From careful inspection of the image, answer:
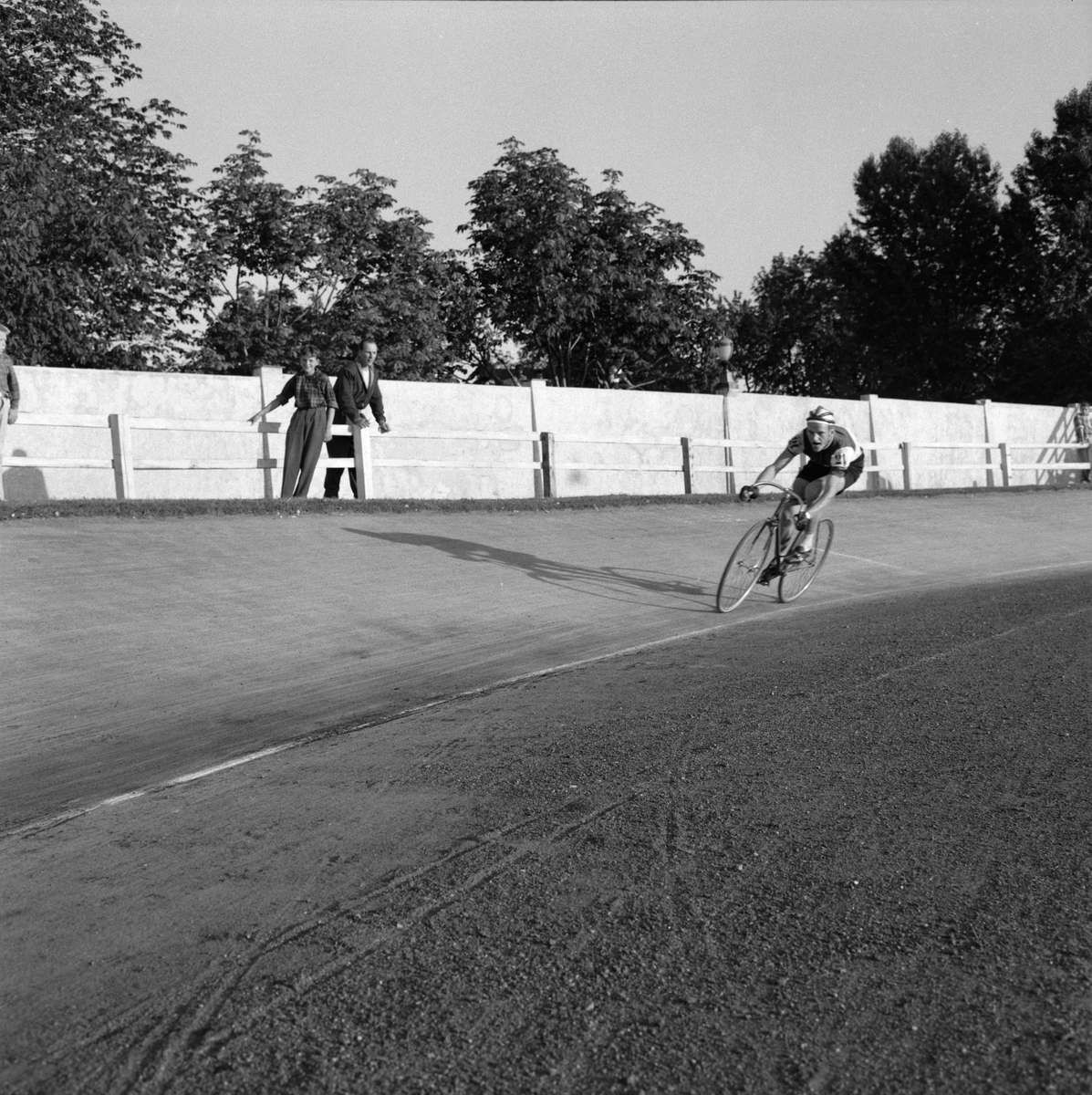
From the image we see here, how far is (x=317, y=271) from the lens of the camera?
100ft

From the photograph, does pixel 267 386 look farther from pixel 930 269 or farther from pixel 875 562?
pixel 930 269

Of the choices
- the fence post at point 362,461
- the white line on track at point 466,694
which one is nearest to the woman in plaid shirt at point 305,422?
the fence post at point 362,461

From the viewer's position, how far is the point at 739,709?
635cm

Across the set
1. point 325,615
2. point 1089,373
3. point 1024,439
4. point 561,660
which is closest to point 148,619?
point 325,615

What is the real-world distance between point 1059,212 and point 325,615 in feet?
157

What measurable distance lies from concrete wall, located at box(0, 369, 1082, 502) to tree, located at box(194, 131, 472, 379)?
7.44 m

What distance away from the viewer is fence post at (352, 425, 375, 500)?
1698cm

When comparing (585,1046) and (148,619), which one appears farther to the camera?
(148,619)

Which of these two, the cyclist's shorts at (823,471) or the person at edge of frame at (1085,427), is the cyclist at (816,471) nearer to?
the cyclist's shorts at (823,471)

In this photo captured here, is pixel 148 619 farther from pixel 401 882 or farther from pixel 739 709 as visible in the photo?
pixel 401 882

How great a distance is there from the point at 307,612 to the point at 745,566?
13.5 feet

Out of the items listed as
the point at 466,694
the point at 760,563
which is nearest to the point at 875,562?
the point at 760,563

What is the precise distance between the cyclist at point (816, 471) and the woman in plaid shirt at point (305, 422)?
619cm

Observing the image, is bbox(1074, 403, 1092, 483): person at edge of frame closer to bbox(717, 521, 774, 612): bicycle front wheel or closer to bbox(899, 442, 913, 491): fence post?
bbox(899, 442, 913, 491): fence post
